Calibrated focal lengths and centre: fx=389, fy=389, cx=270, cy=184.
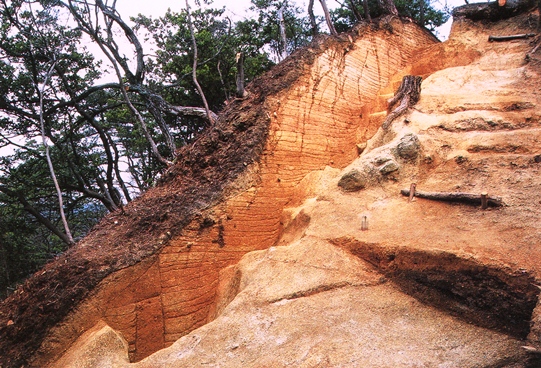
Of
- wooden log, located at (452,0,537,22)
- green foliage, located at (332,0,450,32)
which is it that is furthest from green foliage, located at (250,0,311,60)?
wooden log, located at (452,0,537,22)

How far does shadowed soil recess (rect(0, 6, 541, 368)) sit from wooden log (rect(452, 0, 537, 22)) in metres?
2.56

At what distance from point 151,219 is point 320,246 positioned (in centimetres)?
209

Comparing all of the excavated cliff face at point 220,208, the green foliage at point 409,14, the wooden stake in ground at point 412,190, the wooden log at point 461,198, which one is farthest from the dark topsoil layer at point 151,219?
the green foliage at point 409,14

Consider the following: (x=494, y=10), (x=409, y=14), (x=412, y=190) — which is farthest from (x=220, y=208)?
(x=409, y=14)

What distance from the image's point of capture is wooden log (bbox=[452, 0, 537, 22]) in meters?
8.56

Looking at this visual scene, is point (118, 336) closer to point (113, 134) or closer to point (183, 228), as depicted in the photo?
point (183, 228)

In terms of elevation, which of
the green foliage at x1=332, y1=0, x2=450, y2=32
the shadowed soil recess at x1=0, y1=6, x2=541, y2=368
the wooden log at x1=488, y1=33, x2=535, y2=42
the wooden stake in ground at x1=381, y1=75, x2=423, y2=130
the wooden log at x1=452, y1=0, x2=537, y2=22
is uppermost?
the green foliage at x1=332, y1=0, x2=450, y2=32

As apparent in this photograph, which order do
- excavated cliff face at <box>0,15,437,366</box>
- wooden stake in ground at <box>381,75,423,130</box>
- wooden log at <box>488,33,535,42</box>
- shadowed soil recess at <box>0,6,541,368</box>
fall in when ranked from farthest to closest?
wooden log at <box>488,33,535,42</box>, wooden stake in ground at <box>381,75,423,130</box>, excavated cliff face at <box>0,15,437,366</box>, shadowed soil recess at <box>0,6,541,368</box>

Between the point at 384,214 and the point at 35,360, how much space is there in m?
3.61

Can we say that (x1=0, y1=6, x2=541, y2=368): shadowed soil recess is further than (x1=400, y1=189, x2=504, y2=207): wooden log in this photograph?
No

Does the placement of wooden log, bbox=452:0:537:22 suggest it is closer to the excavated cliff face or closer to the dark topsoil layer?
the excavated cliff face

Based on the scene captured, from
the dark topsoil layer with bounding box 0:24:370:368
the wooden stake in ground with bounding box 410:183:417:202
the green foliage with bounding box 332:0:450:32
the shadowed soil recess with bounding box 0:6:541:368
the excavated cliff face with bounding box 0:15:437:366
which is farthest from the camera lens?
the green foliage with bounding box 332:0:450:32

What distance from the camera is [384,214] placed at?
4051 mm

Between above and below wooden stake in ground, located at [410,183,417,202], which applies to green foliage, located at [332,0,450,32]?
above
